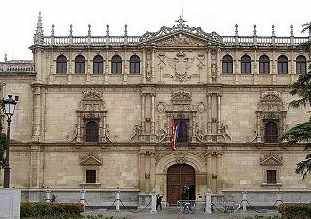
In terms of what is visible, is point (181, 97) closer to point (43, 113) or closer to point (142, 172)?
point (142, 172)

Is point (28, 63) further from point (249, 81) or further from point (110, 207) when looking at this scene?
point (249, 81)

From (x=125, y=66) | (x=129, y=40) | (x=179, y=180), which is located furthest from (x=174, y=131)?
(x=129, y=40)

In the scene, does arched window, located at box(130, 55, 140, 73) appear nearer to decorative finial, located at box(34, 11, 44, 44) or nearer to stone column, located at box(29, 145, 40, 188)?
decorative finial, located at box(34, 11, 44, 44)

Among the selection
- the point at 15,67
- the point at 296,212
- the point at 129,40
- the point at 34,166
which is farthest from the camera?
the point at 129,40

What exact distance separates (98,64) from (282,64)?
15.7 m

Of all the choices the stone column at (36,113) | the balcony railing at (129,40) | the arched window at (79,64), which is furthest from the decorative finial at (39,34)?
the stone column at (36,113)

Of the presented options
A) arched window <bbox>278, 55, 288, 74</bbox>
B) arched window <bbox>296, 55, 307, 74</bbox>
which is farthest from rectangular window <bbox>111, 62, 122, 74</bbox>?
arched window <bbox>296, 55, 307, 74</bbox>

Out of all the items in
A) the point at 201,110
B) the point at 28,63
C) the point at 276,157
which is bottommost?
the point at 276,157

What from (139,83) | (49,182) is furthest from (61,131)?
(139,83)

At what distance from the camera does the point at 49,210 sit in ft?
116

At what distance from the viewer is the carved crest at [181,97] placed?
5488cm

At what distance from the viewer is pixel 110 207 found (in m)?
50.7

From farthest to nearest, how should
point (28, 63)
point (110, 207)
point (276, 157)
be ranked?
1. point (28, 63)
2. point (276, 157)
3. point (110, 207)

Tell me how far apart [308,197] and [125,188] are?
594 inches
